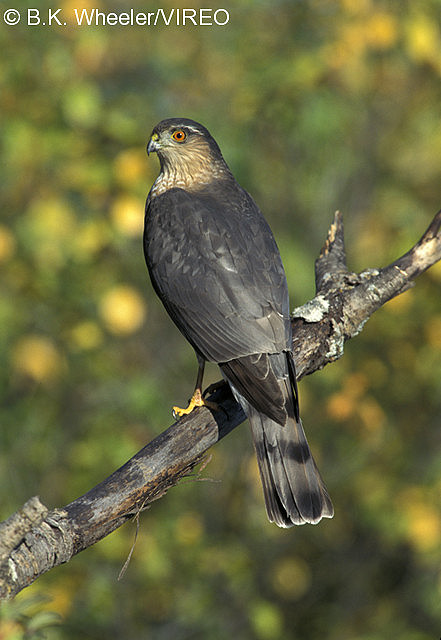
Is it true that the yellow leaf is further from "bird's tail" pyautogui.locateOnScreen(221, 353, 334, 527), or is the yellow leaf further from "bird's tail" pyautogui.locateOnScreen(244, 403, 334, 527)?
"bird's tail" pyautogui.locateOnScreen(244, 403, 334, 527)

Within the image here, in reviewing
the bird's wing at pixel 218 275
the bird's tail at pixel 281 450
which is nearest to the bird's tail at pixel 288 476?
the bird's tail at pixel 281 450

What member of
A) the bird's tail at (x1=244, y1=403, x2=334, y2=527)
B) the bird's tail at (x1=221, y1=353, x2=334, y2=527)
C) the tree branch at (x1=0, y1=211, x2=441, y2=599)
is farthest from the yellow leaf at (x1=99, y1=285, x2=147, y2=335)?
the bird's tail at (x1=244, y1=403, x2=334, y2=527)

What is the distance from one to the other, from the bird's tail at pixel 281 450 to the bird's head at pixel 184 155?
1.50 metres

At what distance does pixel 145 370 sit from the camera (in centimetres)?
598

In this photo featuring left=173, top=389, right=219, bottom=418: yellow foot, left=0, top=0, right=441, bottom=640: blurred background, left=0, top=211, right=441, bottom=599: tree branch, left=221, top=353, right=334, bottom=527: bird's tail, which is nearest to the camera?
left=0, top=211, right=441, bottom=599: tree branch

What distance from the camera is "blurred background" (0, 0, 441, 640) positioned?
4.75 m

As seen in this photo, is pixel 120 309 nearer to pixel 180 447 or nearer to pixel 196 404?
pixel 196 404

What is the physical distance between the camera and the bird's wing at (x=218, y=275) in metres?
3.28

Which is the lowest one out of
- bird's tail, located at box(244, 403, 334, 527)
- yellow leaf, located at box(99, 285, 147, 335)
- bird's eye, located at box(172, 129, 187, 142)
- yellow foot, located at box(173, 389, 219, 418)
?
bird's tail, located at box(244, 403, 334, 527)

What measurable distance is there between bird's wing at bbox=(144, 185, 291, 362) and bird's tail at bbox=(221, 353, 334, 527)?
5.1 inches

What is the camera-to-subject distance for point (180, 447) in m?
2.98

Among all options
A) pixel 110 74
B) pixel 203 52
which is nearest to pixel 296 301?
pixel 110 74

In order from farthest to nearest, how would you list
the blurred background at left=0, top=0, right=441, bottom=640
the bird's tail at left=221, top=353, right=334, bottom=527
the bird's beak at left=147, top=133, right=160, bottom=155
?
1. the blurred background at left=0, top=0, right=441, bottom=640
2. the bird's beak at left=147, top=133, right=160, bottom=155
3. the bird's tail at left=221, top=353, right=334, bottom=527

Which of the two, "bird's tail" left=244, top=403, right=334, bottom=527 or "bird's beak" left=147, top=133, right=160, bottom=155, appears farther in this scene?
"bird's beak" left=147, top=133, right=160, bottom=155
